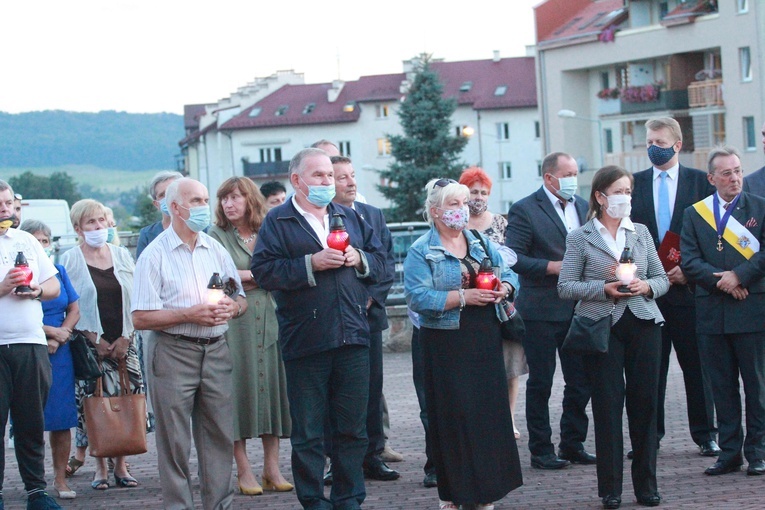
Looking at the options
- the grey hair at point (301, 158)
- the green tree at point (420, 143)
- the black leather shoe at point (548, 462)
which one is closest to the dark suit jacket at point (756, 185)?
the black leather shoe at point (548, 462)

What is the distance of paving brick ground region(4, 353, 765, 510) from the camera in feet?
26.4

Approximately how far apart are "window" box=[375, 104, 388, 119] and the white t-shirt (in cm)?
8767

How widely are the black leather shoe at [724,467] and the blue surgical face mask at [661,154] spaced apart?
227 centimetres

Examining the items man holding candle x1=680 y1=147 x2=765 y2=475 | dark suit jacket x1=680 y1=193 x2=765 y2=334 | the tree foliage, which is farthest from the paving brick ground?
the tree foliage

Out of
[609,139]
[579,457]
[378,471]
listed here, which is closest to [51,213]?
[378,471]

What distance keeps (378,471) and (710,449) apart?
259 centimetres

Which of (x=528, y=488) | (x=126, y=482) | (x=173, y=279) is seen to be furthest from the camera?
(x=126, y=482)

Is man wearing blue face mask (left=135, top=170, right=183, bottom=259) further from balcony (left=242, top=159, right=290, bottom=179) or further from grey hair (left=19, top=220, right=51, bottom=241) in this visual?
balcony (left=242, top=159, right=290, bottom=179)

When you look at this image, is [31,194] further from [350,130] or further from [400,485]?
[400,485]

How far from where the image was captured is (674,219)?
30.4ft

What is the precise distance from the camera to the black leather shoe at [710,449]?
939 centimetres

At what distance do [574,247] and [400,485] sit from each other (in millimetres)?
2288

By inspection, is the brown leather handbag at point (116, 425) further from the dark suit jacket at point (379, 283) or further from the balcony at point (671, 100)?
the balcony at point (671, 100)

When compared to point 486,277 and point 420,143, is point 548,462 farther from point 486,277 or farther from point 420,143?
point 420,143
